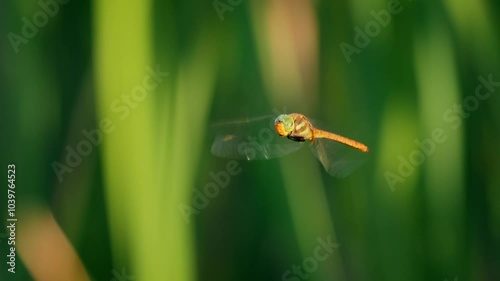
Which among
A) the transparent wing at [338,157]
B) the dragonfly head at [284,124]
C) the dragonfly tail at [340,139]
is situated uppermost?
the dragonfly head at [284,124]

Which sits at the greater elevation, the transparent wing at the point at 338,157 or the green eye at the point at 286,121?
the green eye at the point at 286,121

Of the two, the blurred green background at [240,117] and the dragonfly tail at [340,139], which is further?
the dragonfly tail at [340,139]

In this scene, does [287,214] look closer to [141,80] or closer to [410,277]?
[410,277]

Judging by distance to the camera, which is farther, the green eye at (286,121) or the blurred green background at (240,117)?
the green eye at (286,121)

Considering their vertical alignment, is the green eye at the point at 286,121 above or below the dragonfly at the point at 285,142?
above

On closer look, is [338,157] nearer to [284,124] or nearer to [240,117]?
[284,124]
